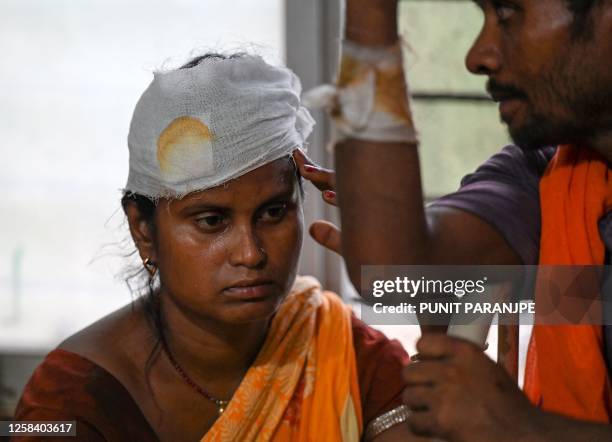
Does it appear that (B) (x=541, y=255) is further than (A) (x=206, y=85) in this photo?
No

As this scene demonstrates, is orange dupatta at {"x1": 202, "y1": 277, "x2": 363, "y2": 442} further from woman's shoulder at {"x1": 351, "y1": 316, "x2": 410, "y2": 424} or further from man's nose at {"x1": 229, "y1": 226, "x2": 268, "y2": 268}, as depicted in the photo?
man's nose at {"x1": 229, "y1": 226, "x2": 268, "y2": 268}

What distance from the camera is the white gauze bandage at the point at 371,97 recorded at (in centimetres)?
96

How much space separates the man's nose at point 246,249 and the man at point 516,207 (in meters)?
0.16

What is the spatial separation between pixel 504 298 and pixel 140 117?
2.18 ft

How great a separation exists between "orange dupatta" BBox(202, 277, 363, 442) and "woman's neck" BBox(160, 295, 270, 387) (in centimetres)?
4

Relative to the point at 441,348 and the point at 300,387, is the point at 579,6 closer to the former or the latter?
the point at 441,348

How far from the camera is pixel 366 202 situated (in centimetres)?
99

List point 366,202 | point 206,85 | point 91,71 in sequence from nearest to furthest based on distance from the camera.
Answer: point 366,202 < point 206,85 < point 91,71

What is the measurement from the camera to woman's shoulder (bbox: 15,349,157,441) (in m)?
1.36

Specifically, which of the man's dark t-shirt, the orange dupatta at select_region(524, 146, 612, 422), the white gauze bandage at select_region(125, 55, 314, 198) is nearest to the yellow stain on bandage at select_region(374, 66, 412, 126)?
the man's dark t-shirt

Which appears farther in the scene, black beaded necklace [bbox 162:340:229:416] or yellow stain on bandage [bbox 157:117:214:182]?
black beaded necklace [bbox 162:340:229:416]

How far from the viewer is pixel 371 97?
97 cm

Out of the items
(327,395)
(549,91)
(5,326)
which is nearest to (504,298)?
(549,91)

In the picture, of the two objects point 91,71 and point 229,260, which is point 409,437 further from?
point 91,71
